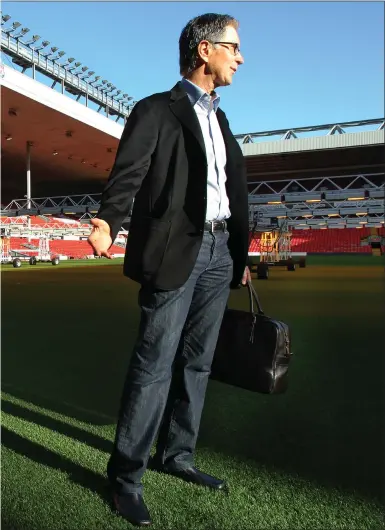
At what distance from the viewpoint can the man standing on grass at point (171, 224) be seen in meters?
1.69

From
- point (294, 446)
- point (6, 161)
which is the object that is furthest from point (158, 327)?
point (6, 161)

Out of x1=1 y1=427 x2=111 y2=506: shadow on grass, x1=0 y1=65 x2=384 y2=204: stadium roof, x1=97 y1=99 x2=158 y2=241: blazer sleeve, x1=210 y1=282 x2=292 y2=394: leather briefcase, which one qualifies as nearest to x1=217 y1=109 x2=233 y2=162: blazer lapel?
x1=97 y1=99 x2=158 y2=241: blazer sleeve

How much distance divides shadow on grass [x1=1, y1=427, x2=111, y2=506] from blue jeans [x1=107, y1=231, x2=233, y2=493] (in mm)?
111

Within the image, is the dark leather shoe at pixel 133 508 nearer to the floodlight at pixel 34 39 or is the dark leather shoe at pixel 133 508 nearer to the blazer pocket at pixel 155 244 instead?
the blazer pocket at pixel 155 244

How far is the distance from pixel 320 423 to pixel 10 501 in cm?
156

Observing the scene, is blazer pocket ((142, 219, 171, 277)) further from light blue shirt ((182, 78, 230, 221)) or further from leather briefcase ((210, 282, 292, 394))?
leather briefcase ((210, 282, 292, 394))

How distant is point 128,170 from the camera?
5.51 feet

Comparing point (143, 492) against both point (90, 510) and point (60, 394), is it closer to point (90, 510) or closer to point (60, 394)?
point (90, 510)

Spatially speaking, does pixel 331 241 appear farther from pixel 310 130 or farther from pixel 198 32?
pixel 198 32

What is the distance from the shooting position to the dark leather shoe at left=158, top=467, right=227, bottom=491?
1866mm

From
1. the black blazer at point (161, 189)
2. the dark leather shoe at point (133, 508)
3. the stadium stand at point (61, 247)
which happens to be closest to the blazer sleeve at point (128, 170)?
the black blazer at point (161, 189)

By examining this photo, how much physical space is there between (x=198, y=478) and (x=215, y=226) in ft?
3.30

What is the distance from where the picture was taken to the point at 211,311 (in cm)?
197

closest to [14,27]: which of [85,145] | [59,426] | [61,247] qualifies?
[85,145]
